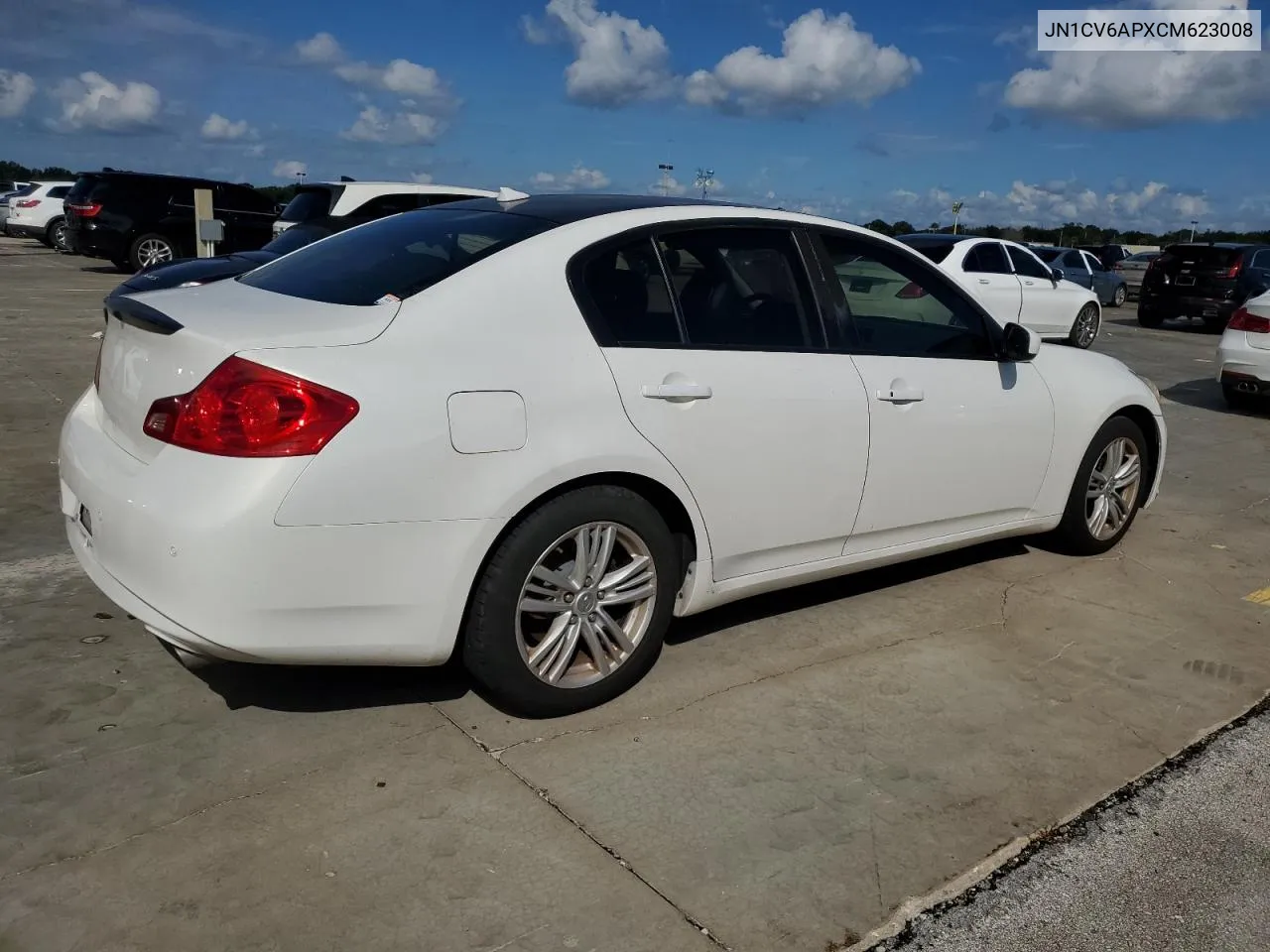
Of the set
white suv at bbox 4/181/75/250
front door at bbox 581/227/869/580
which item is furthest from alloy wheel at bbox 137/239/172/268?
front door at bbox 581/227/869/580

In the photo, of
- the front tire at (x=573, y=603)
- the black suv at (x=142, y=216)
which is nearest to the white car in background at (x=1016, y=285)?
the front tire at (x=573, y=603)

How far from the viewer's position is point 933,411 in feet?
13.5

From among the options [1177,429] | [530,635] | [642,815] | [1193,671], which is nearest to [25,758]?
[530,635]

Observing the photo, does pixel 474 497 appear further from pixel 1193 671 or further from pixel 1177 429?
pixel 1177 429

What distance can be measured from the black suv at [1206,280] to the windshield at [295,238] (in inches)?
587

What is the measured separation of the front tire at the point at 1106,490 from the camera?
502 centimetres

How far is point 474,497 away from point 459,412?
239 mm

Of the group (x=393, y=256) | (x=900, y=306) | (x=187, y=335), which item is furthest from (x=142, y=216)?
(x=187, y=335)

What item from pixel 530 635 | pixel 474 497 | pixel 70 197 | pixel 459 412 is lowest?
pixel 530 635

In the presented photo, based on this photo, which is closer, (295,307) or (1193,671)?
(295,307)

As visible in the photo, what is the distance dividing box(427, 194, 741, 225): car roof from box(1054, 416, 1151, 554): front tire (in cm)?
219

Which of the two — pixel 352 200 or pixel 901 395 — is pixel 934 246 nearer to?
pixel 352 200

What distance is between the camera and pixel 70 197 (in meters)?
18.6

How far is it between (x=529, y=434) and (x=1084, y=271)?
2168cm
